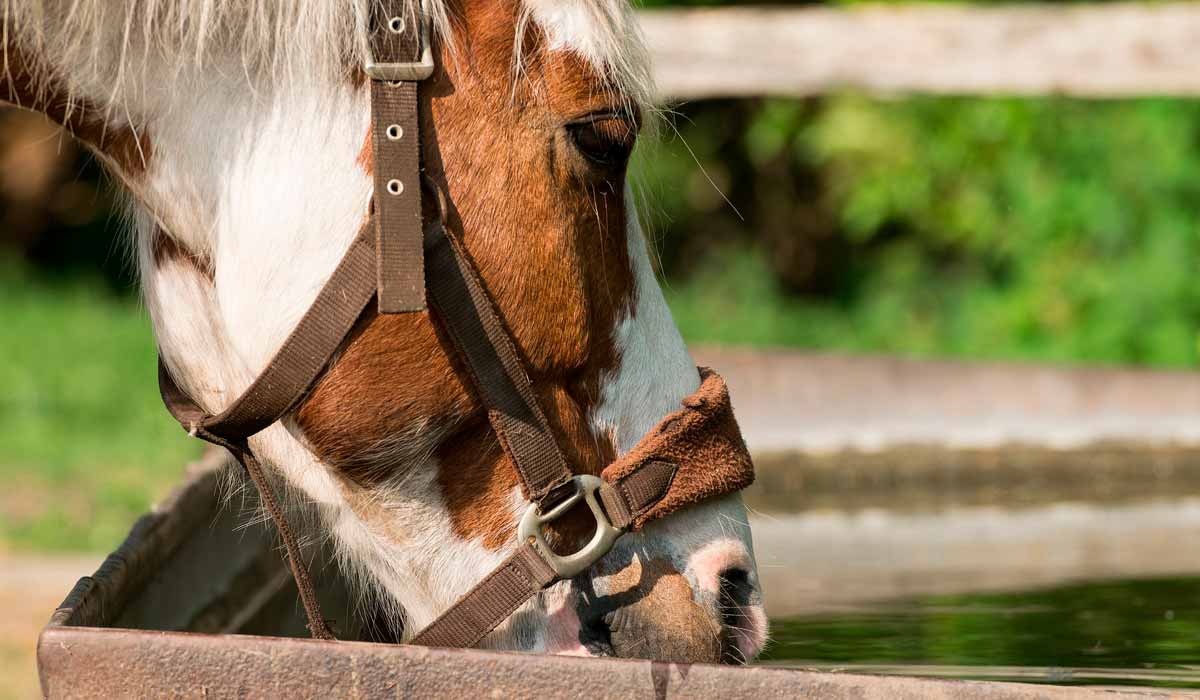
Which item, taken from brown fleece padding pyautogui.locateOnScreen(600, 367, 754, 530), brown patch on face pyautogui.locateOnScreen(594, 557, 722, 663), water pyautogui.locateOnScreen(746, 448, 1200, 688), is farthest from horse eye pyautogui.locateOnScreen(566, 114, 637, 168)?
water pyautogui.locateOnScreen(746, 448, 1200, 688)

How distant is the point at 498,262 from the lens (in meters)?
1.84

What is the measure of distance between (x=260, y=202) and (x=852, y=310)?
732cm

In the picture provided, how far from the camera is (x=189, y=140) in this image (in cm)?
188

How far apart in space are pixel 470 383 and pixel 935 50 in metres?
4.01

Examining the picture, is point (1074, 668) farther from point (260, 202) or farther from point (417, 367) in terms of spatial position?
point (260, 202)

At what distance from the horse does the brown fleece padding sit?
0.11 feet

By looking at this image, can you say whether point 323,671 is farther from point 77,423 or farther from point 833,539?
point 77,423

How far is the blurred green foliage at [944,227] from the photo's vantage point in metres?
6.34

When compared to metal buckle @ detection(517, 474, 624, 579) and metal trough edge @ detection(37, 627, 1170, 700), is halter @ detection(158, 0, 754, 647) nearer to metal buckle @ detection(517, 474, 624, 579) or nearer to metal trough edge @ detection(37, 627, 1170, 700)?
metal buckle @ detection(517, 474, 624, 579)

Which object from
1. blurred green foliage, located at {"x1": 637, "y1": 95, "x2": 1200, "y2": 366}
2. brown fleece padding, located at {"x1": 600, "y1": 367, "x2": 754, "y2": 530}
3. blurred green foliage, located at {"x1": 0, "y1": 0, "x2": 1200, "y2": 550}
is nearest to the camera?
brown fleece padding, located at {"x1": 600, "y1": 367, "x2": 754, "y2": 530}

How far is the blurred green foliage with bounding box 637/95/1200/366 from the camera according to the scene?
20.8 ft

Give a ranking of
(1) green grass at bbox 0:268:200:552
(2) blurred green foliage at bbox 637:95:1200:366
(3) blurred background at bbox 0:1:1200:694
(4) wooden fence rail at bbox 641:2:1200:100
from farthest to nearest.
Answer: (2) blurred green foliage at bbox 637:95:1200:366, (4) wooden fence rail at bbox 641:2:1200:100, (1) green grass at bbox 0:268:200:552, (3) blurred background at bbox 0:1:1200:694

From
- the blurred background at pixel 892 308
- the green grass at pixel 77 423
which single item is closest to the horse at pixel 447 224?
the blurred background at pixel 892 308

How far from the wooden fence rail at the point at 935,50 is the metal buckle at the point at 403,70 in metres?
3.61
